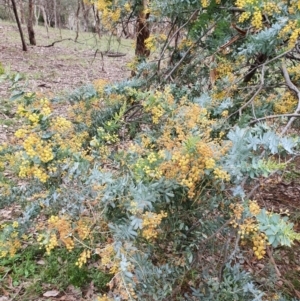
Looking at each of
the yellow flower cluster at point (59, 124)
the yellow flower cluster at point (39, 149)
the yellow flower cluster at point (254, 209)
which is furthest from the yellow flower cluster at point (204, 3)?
the yellow flower cluster at point (254, 209)

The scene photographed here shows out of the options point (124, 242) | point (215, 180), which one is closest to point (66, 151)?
point (124, 242)

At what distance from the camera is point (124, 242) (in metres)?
1.36

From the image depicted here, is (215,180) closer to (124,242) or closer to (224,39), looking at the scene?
(124,242)

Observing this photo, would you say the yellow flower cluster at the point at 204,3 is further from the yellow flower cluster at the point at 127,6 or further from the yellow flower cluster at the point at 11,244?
the yellow flower cluster at the point at 11,244

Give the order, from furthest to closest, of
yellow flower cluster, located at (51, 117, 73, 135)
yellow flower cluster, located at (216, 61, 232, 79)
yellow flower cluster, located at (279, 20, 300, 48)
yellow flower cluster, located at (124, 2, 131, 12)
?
1. yellow flower cluster, located at (124, 2, 131, 12)
2. yellow flower cluster, located at (216, 61, 232, 79)
3. yellow flower cluster, located at (279, 20, 300, 48)
4. yellow flower cluster, located at (51, 117, 73, 135)

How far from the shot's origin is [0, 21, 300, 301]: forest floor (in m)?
2.59

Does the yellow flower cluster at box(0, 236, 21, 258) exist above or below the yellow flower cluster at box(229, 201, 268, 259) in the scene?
below

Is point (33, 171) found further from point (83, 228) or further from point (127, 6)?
point (127, 6)

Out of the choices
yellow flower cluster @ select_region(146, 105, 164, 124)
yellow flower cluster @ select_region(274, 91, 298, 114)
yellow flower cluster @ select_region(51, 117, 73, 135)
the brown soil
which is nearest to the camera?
yellow flower cluster @ select_region(51, 117, 73, 135)

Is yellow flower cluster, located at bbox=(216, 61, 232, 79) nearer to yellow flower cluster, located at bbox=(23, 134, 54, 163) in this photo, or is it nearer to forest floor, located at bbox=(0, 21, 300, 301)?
forest floor, located at bbox=(0, 21, 300, 301)

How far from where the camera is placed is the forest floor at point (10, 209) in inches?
102

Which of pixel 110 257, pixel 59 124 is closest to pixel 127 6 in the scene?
pixel 59 124

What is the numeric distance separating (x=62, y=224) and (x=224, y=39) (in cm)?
182

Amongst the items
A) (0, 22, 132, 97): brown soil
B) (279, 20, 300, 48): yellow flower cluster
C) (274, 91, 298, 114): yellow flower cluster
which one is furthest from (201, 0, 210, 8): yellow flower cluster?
(0, 22, 132, 97): brown soil
